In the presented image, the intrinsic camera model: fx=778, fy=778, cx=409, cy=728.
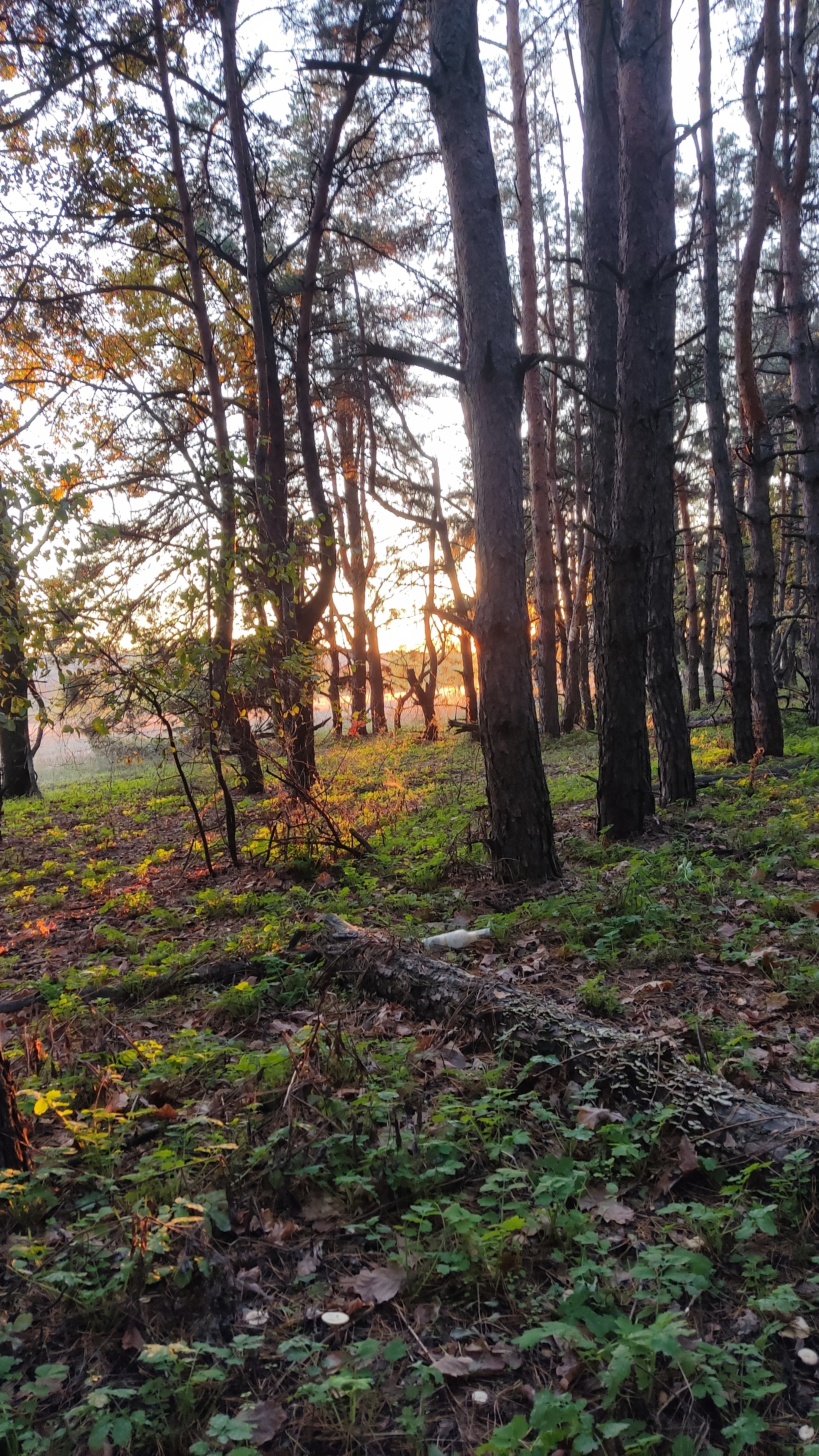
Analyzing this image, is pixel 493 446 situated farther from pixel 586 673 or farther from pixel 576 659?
pixel 586 673

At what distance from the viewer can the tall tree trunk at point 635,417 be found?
682 centimetres

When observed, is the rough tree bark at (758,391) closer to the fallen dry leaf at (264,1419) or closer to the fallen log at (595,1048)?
the fallen log at (595,1048)

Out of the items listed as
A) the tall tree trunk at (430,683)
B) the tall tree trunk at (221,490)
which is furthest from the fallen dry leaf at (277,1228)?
the tall tree trunk at (430,683)

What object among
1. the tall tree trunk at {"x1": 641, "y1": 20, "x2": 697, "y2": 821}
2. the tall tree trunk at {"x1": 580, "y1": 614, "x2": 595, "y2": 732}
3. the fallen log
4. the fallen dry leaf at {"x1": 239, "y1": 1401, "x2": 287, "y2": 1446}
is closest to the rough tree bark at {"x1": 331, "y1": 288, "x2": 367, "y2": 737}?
the tall tree trunk at {"x1": 580, "y1": 614, "x2": 595, "y2": 732}

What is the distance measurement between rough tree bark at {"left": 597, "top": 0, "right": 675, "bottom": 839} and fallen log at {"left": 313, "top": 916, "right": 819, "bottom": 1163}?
3380mm

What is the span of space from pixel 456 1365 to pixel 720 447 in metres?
10.7

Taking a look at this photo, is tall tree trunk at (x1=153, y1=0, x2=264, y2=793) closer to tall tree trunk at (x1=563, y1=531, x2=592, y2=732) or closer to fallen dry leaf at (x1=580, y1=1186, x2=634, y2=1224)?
fallen dry leaf at (x1=580, y1=1186, x2=634, y2=1224)

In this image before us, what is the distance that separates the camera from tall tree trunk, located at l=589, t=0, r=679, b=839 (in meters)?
6.82

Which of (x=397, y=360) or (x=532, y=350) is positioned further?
(x=532, y=350)

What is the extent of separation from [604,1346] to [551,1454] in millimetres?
271

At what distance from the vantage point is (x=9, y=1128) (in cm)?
273

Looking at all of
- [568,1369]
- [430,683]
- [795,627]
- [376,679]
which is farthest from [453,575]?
[568,1369]

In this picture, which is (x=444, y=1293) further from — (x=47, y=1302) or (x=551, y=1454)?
(x=47, y=1302)

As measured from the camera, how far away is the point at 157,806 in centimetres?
1324
